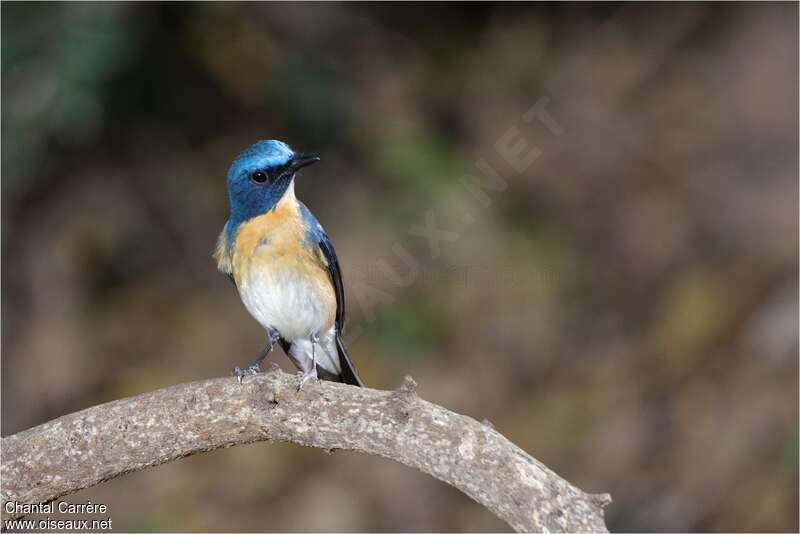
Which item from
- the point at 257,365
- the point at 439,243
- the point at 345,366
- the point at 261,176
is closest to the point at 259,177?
the point at 261,176

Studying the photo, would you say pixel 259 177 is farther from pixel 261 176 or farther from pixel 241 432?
pixel 241 432

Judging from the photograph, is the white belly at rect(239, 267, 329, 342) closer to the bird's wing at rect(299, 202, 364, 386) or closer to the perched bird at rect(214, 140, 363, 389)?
the perched bird at rect(214, 140, 363, 389)

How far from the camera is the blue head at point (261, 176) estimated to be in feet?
14.4

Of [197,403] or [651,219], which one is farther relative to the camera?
[651,219]

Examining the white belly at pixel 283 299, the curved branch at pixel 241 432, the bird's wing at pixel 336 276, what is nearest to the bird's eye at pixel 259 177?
the bird's wing at pixel 336 276

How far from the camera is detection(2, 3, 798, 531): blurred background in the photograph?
717cm

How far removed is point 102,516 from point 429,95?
4.25 metres

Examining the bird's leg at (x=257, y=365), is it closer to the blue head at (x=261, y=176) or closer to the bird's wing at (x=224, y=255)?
the bird's wing at (x=224, y=255)

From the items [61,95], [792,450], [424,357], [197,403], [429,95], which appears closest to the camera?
[197,403]

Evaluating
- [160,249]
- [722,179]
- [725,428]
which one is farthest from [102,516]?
[722,179]

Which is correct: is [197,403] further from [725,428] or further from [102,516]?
[725,428]

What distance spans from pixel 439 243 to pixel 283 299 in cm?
361

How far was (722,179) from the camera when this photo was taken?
27.9 ft

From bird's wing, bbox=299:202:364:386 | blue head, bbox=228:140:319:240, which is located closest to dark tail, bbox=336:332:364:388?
bird's wing, bbox=299:202:364:386
